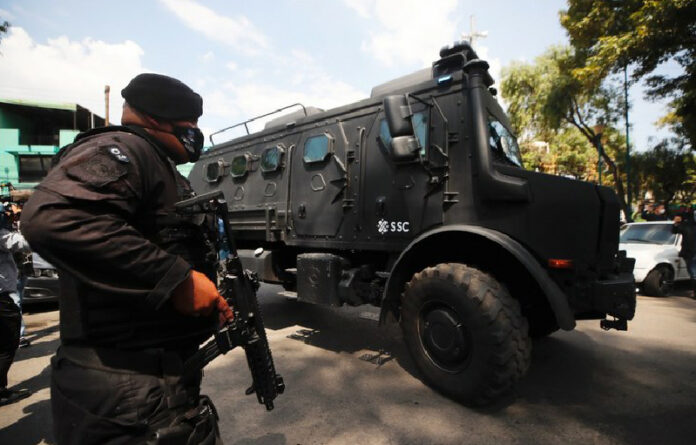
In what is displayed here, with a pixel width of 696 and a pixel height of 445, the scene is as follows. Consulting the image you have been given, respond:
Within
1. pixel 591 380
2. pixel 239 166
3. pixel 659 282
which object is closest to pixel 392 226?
pixel 591 380

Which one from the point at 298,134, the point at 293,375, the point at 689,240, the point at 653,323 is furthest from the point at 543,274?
the point at 689,240

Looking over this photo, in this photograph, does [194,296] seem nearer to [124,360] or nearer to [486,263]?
[124,360]

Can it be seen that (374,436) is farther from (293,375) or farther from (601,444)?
(601,444)

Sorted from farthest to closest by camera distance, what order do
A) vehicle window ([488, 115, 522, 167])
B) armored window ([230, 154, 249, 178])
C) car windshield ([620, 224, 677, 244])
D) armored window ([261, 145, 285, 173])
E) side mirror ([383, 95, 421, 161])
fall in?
car windshield ([620, 224, 677, 244])
armored window ([230, 154, 249, 178])
armored window ([261, 145, 285, 173])
vehicle window ([488, 115, 522, 167])
side mirror ([383, 95, 421, 161])

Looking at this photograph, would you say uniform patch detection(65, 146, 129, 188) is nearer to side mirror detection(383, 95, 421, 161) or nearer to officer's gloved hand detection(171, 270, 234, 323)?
officer's gloved hand detection(171, 270, 234, 323)

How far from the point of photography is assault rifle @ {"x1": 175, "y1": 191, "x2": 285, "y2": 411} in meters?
1.46

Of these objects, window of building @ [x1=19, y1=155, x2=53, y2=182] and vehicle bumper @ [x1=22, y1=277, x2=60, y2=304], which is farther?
window of building @ [x1=19, y1=155, x2=53, y2=182]

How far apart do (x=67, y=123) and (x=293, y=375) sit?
26.9m

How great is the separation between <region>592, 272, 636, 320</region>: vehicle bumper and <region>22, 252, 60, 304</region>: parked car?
6.92 m

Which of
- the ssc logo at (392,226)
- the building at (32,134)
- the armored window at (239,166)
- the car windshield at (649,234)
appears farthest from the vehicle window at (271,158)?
the building at (32,134)

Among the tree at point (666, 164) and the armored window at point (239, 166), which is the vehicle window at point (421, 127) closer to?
the armored window at point (239, 166)

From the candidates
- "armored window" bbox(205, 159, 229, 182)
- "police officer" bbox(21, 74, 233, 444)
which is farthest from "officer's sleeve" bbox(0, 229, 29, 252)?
"police officer" bbox(21, 74, 233, 444)

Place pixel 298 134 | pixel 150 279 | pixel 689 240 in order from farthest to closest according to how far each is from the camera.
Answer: pixel 689 240, pixel 298 134, pixel 150 279

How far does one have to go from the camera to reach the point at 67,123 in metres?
23.2
